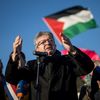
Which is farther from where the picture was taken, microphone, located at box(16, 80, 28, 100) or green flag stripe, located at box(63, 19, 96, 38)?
green flag stripe, located at box(63, 19, 96, 38)

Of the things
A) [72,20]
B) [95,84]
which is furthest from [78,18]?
[95,84]

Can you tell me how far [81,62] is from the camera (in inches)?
150

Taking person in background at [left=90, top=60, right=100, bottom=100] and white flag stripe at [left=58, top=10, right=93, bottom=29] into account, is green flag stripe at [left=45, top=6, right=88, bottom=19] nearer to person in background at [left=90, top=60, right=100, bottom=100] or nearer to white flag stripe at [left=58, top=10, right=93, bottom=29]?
white flag stripe at [left=58, top=10, right=93, bottom=29]

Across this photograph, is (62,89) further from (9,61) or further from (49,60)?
(9,61)

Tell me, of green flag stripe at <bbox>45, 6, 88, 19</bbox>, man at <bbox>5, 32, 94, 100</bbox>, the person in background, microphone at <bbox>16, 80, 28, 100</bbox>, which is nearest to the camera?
man at <bbox>5, 32, 94, 100</bbox>

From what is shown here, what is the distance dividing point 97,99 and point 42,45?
3.67 feet

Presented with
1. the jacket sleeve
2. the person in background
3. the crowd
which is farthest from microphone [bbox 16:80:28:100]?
the person in background

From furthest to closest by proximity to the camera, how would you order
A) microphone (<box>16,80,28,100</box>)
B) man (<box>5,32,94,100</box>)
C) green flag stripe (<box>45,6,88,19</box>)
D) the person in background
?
green flag stripe (<box>45,6,88,19</box>), the person in background, microphone (<box>16,80,28,100</box>), man (<box>5,32,94,100</box>)

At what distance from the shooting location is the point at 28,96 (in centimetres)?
394

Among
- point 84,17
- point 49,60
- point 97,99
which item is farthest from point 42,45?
point 84,17

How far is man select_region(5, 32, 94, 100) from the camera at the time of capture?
370 centimetres

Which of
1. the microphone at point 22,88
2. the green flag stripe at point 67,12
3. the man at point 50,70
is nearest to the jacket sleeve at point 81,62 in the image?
the man at point 50,70

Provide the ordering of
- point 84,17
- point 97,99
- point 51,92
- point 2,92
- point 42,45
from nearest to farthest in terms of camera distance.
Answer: point 51,92 < point 42,45 < point 97,99 < point 2,92 < point 84,17

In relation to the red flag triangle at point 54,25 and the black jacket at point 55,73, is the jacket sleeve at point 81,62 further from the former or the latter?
the red flag triangle at point 54,25
